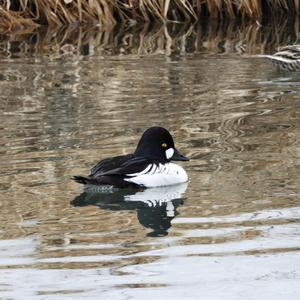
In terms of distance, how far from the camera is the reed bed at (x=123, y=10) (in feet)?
56.9

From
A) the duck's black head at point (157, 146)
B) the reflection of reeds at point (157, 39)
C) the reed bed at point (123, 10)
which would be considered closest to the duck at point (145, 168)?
the duck's black head at point (157, 146)

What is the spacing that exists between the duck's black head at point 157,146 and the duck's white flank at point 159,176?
0.08m

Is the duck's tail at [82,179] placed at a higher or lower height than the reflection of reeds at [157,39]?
lower

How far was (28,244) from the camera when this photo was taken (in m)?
7.02

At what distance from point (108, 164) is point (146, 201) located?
0.41 meters

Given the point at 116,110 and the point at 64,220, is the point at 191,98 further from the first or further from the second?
the point at 64,220

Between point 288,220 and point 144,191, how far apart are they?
4.80 feet

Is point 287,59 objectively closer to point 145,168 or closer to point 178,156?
point 178,156

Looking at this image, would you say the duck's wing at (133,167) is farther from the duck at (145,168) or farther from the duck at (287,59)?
the duck at (287,59)

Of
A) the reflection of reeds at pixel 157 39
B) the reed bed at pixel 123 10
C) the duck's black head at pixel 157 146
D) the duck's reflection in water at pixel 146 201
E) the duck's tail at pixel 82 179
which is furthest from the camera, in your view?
the reed bed at pixel 123 10

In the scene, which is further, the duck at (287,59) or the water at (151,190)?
the duck at (287,59)

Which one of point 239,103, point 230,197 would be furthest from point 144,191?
point 239,103

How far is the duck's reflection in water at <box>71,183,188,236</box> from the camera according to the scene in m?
7.75

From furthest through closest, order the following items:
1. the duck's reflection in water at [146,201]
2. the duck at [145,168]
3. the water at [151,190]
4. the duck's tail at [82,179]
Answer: the duck at [145,168] → the duck's tail at [82,179] → the duck's reflection in water at [146,201] → the water at [151,190]
